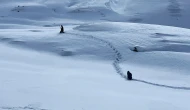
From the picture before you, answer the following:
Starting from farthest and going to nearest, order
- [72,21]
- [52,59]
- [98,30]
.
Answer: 1. [72,21]
2. [98,30]
3. [52,59]

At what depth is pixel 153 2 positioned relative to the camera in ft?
81.5

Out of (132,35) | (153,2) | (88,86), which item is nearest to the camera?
(88,86)

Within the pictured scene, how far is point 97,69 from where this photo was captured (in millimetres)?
8758

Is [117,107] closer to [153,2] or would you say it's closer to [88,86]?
[88,86]

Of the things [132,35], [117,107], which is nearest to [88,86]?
[117,107]

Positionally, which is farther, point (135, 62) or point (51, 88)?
point (135, 62)

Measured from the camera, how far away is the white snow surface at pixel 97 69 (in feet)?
19.4

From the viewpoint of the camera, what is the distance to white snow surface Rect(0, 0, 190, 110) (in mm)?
5910

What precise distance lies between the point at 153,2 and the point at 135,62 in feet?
52.8

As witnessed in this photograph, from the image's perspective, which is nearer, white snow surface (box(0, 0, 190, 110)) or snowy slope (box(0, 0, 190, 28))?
white snow surface (box(0, 0, 190, 110))

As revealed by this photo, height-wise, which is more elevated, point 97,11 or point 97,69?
point 97,11

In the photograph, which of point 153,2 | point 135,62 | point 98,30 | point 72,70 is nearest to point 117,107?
point 72,70

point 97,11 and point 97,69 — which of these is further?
point 97,11

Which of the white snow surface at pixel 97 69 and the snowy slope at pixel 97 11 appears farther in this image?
the snowy slope at pixel 97 11
